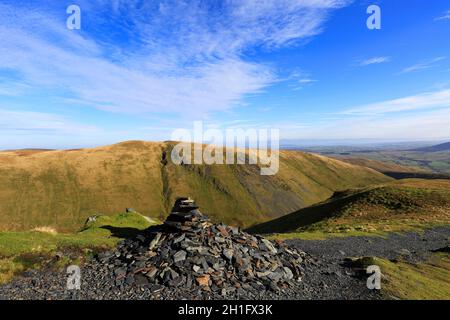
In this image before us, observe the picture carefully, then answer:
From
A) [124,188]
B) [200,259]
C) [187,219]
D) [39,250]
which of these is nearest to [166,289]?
[200,259]

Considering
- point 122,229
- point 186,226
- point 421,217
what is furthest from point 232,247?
point 421,217

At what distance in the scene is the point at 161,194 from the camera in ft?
530

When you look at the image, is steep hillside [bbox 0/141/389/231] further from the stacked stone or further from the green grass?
the stacked stone

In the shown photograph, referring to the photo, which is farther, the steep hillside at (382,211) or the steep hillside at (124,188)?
the steep hillside at (124,188)

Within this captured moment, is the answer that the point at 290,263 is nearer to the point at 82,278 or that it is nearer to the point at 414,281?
the point at 414,281

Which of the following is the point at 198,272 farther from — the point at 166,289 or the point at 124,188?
the point at 124,188

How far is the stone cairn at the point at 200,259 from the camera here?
20312mm

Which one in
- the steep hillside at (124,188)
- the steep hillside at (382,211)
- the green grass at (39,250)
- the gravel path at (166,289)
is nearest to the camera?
the gravel path at (166,289)

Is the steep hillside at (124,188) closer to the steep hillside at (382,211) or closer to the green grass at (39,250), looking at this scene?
the steep hillside at (382,211)

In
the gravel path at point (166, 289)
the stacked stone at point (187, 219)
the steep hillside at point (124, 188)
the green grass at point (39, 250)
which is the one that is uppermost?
the stacked stone at point (187, 219)

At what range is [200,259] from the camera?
A: 70.9ft

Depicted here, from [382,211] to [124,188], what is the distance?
12456 cm

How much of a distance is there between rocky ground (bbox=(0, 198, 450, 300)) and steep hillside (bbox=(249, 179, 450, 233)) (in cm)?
2665

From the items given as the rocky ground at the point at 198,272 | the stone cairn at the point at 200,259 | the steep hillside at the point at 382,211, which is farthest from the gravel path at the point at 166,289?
the steep hillside at the point at 382,211
